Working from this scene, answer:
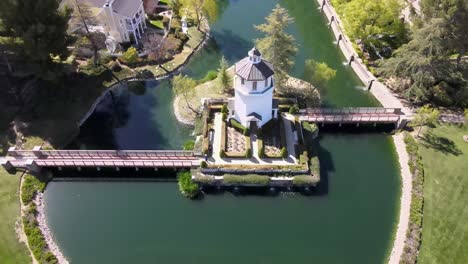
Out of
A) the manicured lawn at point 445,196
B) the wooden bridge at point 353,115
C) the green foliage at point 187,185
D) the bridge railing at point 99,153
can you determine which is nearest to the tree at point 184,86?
the bridge railing at point 99,153

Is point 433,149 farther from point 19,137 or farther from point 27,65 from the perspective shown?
point 27,65

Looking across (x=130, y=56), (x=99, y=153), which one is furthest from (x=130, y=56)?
(x=99, y=153)

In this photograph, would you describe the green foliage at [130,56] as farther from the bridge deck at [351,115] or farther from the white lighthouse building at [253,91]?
the bridge deck at [351,115]

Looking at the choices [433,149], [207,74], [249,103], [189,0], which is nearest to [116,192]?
[249,103]

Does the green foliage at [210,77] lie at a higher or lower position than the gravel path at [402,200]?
higher

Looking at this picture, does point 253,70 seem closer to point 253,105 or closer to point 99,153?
point 253,105
